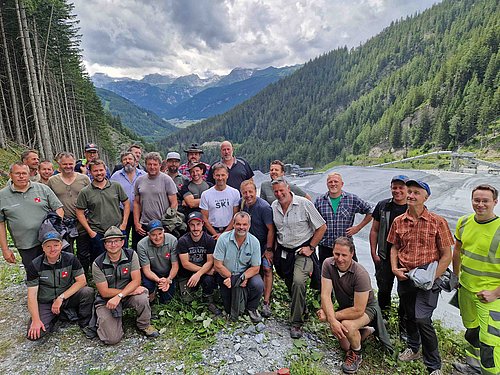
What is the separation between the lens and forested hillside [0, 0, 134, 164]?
1573 cm

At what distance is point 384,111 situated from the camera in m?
110

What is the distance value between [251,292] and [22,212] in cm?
369

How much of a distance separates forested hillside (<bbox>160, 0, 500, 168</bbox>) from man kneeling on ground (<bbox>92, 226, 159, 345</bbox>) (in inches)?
3121

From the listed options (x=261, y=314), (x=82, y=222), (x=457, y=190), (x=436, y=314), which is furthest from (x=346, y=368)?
(x=457, y=190)

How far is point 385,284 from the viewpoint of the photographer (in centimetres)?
490

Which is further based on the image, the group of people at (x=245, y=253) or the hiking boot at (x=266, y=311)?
the hiking boot at (x=266, y=311)

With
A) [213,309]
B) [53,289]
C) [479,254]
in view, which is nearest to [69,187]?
[53,289]

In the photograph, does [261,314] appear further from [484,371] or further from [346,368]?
[484,371]

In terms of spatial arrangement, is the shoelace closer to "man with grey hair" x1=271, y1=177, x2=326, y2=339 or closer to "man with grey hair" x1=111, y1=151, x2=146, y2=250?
"man with grey hair" x1=271, y1=177, x2=326, y2=339

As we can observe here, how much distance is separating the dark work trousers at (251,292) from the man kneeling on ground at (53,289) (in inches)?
78.0

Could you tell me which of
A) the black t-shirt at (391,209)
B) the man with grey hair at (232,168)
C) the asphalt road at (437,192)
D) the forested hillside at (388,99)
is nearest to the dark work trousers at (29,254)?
Result: the man with grey hair at (232,168)

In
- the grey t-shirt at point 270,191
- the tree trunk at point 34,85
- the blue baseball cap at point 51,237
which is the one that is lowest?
the blue baseball cap at point 51,237

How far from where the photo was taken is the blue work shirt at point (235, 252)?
475 cm

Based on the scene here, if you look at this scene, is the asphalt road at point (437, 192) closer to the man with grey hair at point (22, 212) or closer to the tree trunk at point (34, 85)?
the man with grey hair at point (22, 212)
